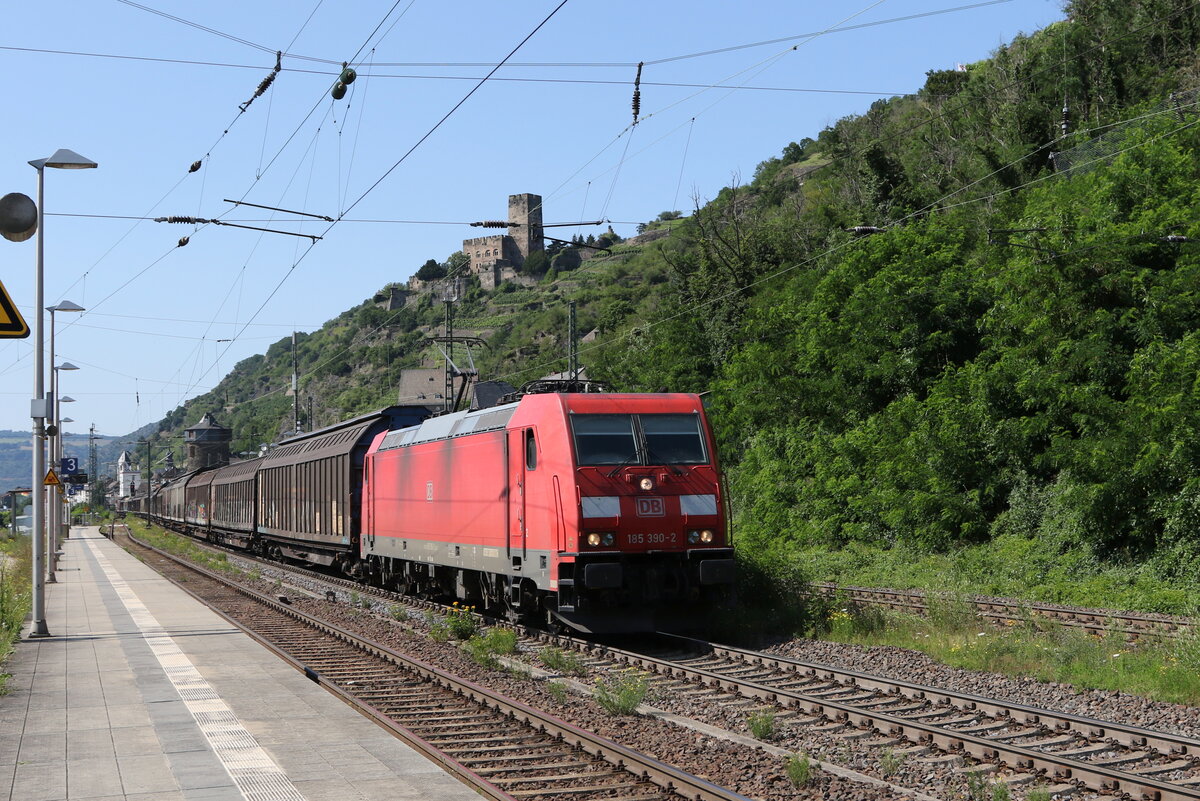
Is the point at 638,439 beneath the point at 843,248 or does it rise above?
beneath

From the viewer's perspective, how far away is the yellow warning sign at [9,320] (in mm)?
7555

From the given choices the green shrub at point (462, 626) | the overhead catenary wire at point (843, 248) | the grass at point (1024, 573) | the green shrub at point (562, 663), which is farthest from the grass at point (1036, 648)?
the overhead catenary wire at point (843, 248)

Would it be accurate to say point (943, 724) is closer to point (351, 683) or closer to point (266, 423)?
point (351, 683)

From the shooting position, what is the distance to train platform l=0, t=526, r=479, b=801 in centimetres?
809

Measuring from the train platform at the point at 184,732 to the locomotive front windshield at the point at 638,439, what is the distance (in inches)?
195

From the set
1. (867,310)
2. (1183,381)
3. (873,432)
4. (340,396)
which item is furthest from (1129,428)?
(340,396)

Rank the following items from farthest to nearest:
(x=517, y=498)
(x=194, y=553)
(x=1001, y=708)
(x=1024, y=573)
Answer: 1. (x=194, y=553)
2. (x=1024, y=573)
3. (x=517, y=498)
4. (x=1001, y=708)

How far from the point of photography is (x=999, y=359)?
2919cm

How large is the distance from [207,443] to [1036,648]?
375ft

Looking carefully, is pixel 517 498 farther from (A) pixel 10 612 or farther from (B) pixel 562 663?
A: (A) pixel 10 612

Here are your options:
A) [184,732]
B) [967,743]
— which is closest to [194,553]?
[184,732]

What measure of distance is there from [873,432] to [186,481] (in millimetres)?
49838

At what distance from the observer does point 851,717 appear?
10789 millimetres

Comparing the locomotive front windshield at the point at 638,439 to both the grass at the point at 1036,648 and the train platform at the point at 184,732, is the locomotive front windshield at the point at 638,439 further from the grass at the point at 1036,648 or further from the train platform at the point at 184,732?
the train platform at the point at 184,732
